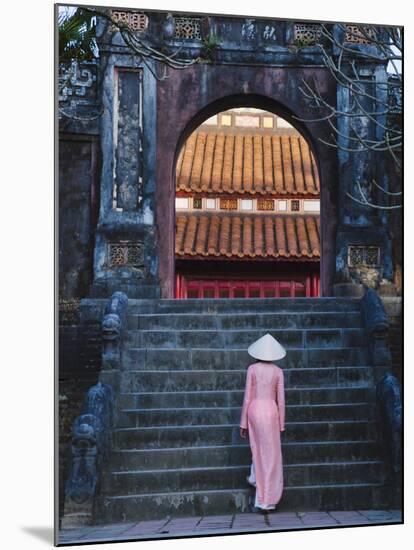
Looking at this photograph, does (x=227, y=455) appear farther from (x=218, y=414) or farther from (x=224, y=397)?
(x=224, y=397)

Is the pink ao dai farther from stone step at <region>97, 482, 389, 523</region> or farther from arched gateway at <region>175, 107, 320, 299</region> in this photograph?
arched gateway at <region>175, 107, 320, 299</region>

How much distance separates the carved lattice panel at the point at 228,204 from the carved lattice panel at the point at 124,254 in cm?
Result: 348

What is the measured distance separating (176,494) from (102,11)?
321 centimetres

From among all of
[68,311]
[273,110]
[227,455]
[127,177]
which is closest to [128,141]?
[127,177]

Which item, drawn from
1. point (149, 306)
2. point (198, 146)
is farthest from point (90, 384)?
point (198, 146)

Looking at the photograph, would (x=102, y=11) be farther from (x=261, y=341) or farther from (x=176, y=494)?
(x=176, y=494)

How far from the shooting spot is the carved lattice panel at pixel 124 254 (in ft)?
25.1

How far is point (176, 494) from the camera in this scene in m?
7.38

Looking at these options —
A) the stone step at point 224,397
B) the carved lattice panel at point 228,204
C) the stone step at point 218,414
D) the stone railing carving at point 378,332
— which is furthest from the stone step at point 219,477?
the carved lattice panel at point 228,204

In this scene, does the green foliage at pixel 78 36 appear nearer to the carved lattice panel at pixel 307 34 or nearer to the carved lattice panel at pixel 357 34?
the carved lattice panel at pixel 307 34

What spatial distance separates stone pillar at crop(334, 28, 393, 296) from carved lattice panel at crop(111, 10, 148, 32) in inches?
57.0

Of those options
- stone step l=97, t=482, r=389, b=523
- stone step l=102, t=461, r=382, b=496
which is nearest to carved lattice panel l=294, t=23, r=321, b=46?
stone step l=102, t=461, r=382, b=496

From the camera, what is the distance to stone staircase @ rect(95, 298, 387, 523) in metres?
7.40

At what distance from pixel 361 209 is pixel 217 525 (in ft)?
7.89
